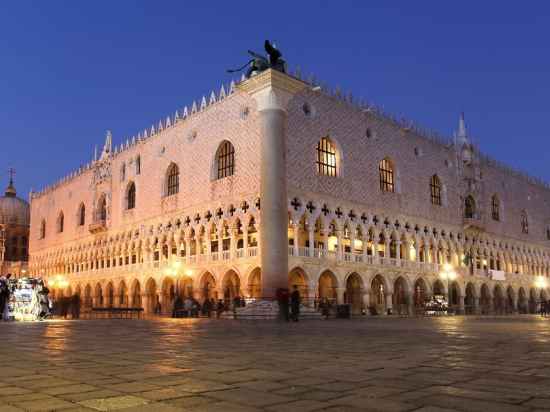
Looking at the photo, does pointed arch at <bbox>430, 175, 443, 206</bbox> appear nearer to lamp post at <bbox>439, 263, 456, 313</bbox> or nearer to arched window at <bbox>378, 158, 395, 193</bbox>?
lamp post at <bbox>439, 263, 456, 313</bbox>

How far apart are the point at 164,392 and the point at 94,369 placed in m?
1.58

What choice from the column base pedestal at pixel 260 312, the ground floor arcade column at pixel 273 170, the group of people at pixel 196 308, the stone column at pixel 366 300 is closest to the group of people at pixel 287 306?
the column base pedestal at pixel 260 312

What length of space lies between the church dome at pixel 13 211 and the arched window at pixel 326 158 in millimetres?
52664

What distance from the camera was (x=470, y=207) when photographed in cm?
4281

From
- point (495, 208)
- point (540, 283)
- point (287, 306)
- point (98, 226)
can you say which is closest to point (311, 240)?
point (287, 306)

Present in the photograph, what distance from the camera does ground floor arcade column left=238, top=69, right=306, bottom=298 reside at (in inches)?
973

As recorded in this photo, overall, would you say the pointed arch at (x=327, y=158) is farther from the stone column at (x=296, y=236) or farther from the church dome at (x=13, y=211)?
the church dome at (x=13, y=211)

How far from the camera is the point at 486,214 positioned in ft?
143

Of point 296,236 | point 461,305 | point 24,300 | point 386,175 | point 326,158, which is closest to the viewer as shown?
point 24,300

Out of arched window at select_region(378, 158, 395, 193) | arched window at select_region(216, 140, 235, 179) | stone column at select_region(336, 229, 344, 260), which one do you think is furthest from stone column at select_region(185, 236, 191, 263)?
arched window at select_region(378, 158, 395, 193)

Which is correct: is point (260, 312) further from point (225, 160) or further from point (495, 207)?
point (495, 207)

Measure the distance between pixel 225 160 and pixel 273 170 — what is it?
261 inches

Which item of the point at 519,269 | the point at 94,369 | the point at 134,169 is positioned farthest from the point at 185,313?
the point at 519,269

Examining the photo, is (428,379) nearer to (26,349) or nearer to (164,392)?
(164,392)
